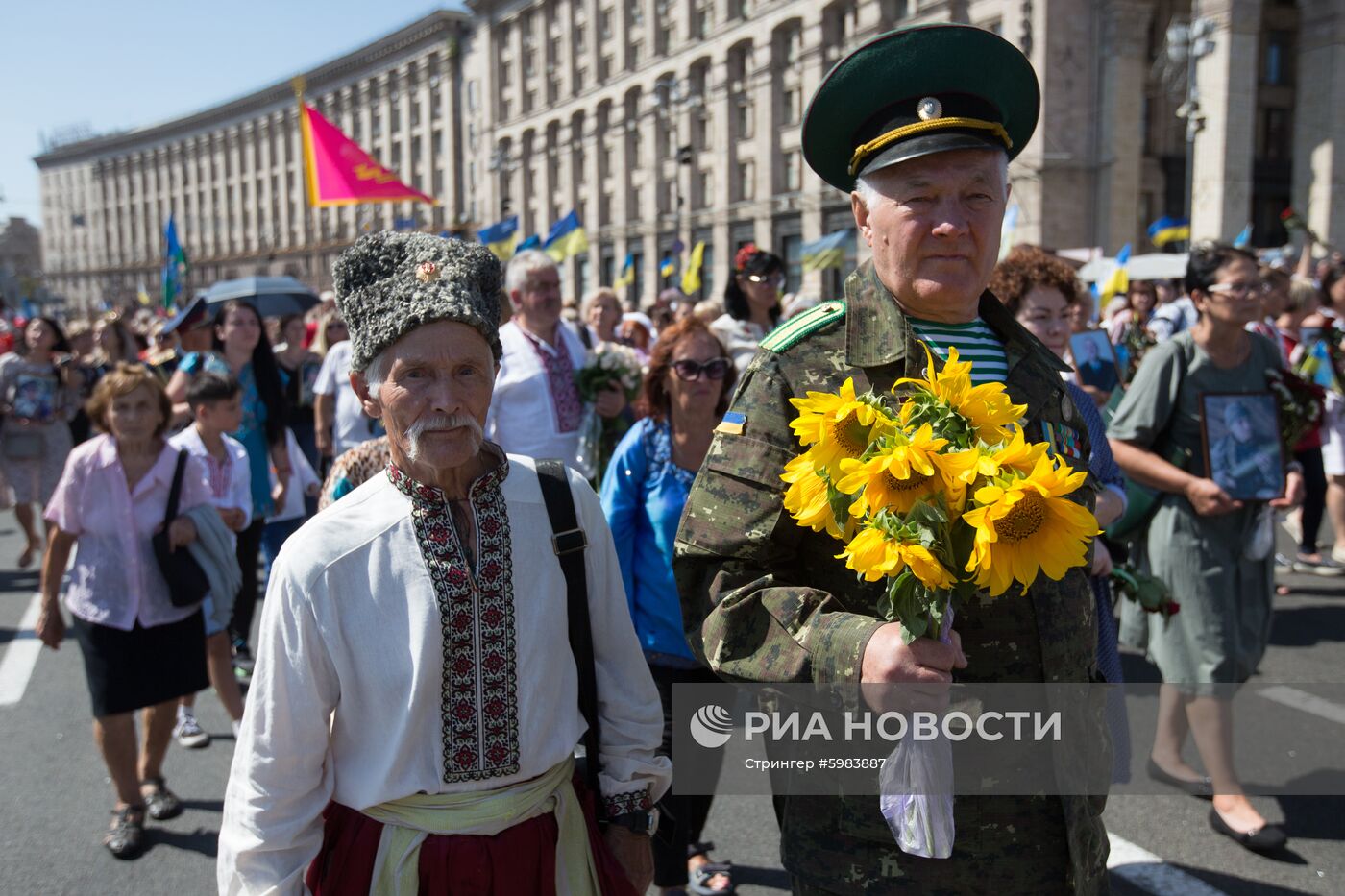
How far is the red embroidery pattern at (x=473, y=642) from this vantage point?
6.98 feet

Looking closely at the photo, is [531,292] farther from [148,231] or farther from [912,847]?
[148,231]

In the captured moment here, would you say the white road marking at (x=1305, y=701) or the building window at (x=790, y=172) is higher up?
the building window at (x=790, y=172)

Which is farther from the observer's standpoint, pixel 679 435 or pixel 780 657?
pixel 679 435

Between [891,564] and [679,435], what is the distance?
2434 millimetres

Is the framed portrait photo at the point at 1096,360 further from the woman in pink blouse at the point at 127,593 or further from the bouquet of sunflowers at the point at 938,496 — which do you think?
the bouquet of sunflowers at the point at 938,496

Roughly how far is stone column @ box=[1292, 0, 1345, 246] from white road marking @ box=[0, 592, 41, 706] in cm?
3372

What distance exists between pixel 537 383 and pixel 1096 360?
147 inches

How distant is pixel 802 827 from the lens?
6.89ft

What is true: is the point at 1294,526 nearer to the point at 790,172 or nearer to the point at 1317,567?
the point at 1317,567

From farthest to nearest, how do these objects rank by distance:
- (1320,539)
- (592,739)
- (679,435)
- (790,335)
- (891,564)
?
→ 1. (1320,539)
2. (679,435)
3. (592,739)
4. (790,335)
5. (891,564)

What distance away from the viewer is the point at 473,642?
2.15m

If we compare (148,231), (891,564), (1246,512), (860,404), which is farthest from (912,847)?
(148,231)

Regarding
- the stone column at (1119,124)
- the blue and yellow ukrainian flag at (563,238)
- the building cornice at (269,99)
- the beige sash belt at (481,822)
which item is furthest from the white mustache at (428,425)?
the building cornice at (269,99)

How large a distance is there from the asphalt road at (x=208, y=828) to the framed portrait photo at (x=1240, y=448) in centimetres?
140
